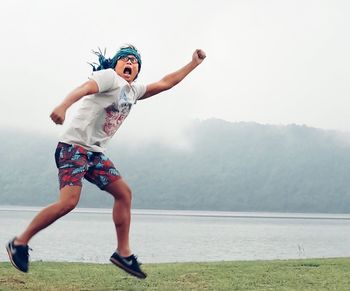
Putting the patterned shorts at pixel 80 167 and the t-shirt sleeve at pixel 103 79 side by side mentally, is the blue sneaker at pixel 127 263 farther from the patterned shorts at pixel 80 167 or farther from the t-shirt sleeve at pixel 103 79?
the t-shirt sleeve at pixel 103 79

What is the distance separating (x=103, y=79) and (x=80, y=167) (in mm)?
973

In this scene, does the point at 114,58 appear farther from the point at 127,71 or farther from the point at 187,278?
the point at 187,278

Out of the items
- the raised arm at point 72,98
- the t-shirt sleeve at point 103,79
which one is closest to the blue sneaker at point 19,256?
the raised arm at point 72,98

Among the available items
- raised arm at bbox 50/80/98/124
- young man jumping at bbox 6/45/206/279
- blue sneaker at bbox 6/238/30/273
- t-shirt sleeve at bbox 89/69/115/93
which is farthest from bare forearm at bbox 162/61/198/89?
blue sneaker at bbox 6/238/30/273

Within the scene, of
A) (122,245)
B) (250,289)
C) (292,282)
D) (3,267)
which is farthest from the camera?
(3,267)

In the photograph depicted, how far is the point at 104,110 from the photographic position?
23.4 feet

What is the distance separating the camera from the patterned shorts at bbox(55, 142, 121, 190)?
7086 millimetres

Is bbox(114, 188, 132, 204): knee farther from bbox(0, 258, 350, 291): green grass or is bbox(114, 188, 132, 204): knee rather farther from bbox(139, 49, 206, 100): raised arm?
bbox(0, 258, 350, 291): green grass

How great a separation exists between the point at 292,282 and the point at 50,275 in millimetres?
5393

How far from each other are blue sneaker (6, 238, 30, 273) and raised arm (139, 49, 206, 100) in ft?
7.09

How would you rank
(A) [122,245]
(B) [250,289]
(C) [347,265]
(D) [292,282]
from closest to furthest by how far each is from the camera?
1. (A) [122,245]
2. (B) [250,289]
3. (D) [292,282]
4. (C) [347,265]

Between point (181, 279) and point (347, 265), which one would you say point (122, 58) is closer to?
point (181, 279)

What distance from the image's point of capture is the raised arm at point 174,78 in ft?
25.2

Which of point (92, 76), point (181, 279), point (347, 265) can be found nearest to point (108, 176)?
point (92, 76)
